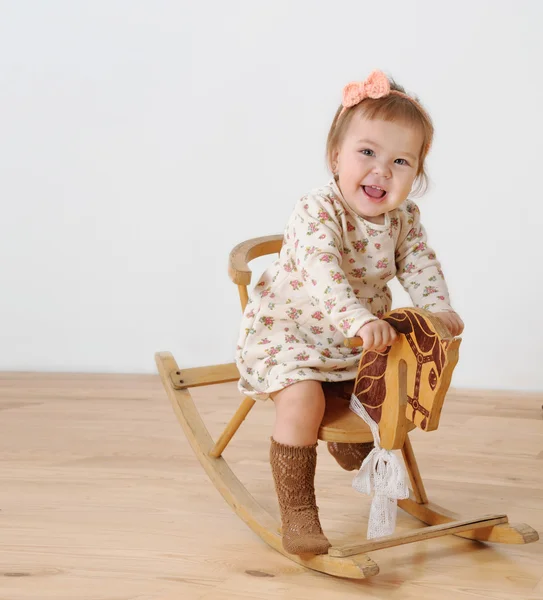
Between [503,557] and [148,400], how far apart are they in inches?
63.4

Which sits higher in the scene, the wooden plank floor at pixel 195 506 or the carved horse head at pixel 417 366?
the carved horse head at pixel 417 366

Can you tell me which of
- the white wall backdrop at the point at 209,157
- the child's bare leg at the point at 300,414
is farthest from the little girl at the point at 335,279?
the white wall backdrop at the point at 209,157

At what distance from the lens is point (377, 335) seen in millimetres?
1376

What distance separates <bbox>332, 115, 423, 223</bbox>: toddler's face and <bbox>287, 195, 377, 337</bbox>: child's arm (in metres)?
0.06

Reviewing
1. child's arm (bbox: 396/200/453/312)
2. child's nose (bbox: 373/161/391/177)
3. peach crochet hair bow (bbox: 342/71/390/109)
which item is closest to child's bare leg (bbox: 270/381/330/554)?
child's arm (bbox: 396/200/453/312)

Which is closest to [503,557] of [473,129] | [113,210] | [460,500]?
[460,500]

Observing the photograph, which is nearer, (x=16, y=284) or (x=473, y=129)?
(x=473, y=129)

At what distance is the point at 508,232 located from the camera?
9.88 ft

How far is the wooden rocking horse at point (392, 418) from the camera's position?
1.36 metres

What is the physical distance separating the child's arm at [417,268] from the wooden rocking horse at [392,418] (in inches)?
7.7

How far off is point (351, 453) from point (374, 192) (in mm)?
534

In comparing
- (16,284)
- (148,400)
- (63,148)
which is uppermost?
(63,148)

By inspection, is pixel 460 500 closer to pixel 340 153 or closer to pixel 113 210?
pixel 340 153

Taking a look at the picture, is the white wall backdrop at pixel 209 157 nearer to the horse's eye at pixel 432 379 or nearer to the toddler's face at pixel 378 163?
the toddler's face at pixel 378 163
